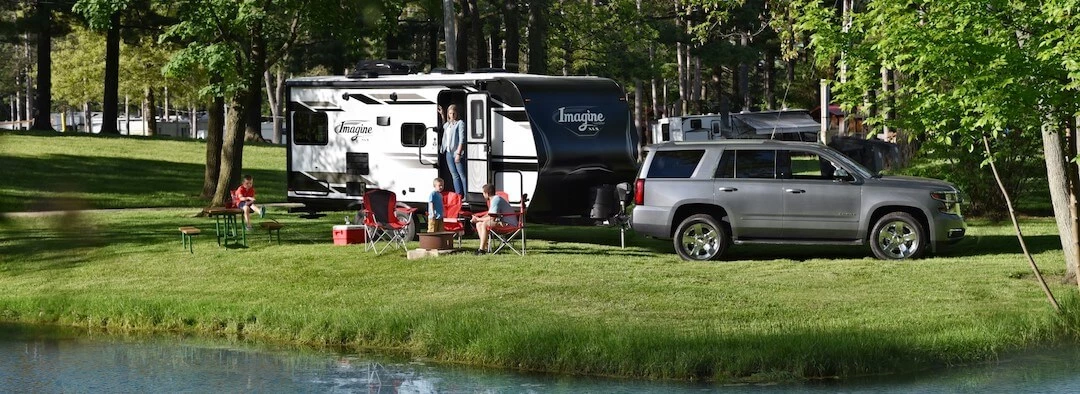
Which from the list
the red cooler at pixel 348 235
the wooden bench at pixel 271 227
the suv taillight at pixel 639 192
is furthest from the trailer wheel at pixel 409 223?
the suv taillight at pixel 639 192

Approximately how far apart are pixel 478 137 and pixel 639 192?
9.08ft

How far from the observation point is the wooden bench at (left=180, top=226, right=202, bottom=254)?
66.2ft

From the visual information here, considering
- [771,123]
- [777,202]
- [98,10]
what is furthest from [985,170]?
[771,123]

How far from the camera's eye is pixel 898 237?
18438 millimetres

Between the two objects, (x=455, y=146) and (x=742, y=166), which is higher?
(x=455, y=146)

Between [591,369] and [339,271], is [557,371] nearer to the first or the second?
[591,369]

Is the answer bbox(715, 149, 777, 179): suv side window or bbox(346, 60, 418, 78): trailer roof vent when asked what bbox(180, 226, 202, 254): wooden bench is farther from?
bbox(715, 149, 777, 179): suv side window

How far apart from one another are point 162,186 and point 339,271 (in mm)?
17085

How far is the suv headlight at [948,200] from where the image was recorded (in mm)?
18328

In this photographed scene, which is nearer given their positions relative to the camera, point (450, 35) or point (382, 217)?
point (382, 217)

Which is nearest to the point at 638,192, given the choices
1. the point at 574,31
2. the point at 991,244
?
the point at 991,244

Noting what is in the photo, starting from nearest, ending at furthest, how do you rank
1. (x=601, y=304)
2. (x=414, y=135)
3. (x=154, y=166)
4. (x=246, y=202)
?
(x=601, y=304)
(x=414, y=135)
(x=246, y=202)
(x=154, y=166)

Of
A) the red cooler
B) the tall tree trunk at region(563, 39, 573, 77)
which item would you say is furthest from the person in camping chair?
the tall tree trunk at region(563, 39, 573, 77)

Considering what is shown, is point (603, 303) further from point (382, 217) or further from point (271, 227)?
point (271, 227)
